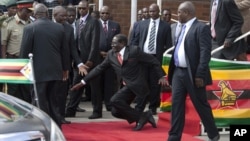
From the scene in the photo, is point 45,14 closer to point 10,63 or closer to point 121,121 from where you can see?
point 10,63

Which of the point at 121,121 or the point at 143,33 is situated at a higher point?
the point at 143,33

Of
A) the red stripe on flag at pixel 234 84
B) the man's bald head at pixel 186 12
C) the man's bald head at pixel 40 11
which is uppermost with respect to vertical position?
the man's bald head at pixel 186 12

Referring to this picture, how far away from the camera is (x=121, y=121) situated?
11.6 meters

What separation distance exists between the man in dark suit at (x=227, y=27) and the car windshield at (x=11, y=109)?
4.68 m

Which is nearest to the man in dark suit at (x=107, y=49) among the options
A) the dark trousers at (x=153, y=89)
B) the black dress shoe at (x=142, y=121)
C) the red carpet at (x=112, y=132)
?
the dark trousers at (x=153, y=89)

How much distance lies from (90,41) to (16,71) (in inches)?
113

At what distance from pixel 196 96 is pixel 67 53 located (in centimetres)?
216

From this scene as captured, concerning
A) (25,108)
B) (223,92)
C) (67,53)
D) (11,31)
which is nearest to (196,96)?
→ (223,92)

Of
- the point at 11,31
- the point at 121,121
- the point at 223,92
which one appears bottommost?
the point at 121,121

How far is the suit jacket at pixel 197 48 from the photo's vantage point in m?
8.37

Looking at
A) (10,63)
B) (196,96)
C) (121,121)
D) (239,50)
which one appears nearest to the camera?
(196,96)

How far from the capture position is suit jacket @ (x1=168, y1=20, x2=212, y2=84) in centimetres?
837

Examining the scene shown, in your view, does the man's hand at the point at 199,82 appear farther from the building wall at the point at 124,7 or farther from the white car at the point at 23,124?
the building wall at the point at 124,7

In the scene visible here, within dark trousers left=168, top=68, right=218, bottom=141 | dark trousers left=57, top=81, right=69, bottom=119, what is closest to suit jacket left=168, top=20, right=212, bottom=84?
dark trousers left=168, top=68, right=218, bottom=141
